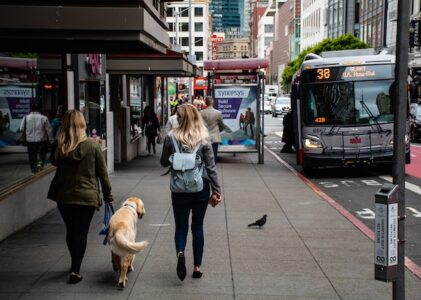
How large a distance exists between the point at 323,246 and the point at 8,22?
4.67 meters

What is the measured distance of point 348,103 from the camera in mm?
15242

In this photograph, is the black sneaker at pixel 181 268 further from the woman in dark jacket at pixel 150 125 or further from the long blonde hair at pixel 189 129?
the woman in dark jacket at pixel 150 125

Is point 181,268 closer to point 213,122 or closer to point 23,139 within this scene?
point 23,139

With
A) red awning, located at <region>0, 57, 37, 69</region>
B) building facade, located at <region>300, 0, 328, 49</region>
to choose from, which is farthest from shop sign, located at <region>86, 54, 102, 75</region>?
building facade, located at <region>300, 0, 328, 49</region>

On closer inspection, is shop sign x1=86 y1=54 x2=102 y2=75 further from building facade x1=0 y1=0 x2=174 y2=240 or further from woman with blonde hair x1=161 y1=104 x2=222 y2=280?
woman with blonde hair x1=161 y1=104 x2=222 y2=280

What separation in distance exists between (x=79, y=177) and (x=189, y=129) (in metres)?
1.14

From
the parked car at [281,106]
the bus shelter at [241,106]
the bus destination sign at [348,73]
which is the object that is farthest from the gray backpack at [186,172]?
the parked car at [281,106]

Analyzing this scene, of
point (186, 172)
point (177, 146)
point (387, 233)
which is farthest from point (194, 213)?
point (387, 233)

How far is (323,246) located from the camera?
786 cm

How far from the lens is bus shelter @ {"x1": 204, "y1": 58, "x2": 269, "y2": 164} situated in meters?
18.5

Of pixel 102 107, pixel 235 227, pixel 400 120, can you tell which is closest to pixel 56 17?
pixel 235 227

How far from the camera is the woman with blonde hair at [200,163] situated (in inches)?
236

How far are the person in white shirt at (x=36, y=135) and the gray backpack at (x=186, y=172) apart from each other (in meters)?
4.22

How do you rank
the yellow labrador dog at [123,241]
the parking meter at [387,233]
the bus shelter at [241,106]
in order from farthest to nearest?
1. the bus shelter at [241,106]
2. the yellow labrador dog at [123,241]
3. the parking meter at [387,233]
